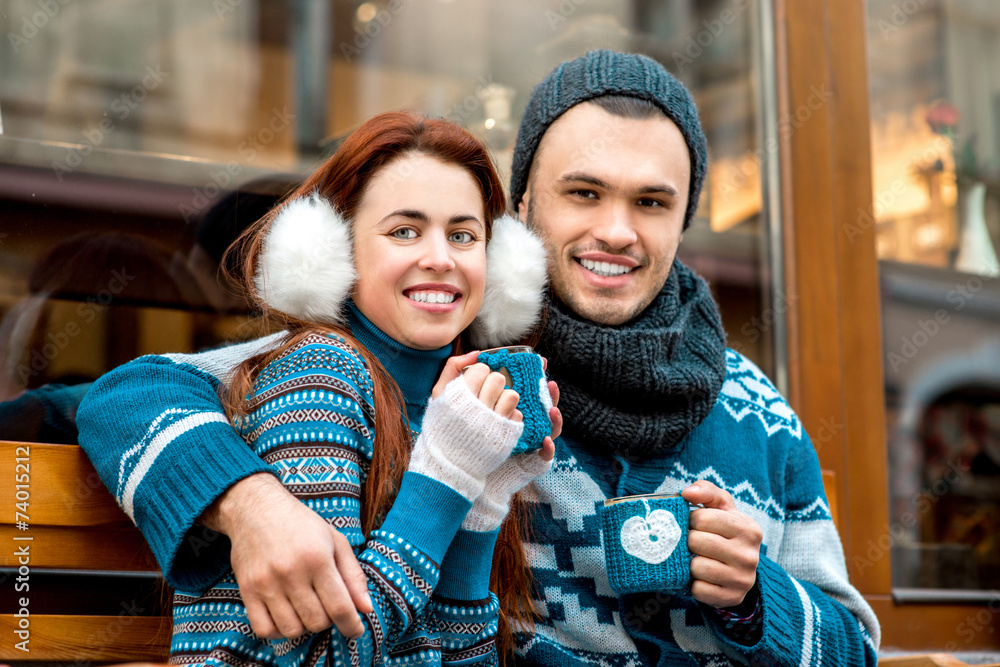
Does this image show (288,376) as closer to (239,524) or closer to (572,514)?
(239,524)

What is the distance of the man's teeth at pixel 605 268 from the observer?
1.67m

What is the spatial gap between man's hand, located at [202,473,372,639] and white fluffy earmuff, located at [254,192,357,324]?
319mm

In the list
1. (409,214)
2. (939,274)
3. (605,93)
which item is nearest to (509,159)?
(605,93)
